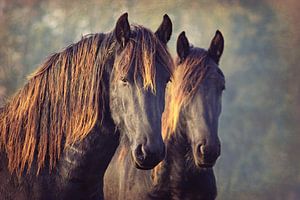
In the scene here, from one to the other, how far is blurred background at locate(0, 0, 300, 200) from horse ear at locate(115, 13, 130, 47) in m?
1.51

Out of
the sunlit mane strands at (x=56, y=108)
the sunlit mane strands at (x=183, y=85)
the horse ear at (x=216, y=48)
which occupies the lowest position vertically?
the sunlit mane strands at (x=56, y=108)

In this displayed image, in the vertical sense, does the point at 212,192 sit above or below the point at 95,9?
below

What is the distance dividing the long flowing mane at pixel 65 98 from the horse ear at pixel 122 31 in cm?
2

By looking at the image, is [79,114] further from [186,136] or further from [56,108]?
[186,136]

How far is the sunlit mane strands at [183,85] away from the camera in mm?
2426

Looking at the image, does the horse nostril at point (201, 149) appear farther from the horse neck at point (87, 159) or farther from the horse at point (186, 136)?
the horse neck at point (87, 159)

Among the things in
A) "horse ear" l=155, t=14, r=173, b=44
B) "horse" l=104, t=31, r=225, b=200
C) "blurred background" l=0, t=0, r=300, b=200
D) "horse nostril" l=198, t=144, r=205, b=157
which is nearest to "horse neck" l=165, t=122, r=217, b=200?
"horse" l=104, t=31, r=225, b=200

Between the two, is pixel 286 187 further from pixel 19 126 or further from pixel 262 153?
pixel 19 126

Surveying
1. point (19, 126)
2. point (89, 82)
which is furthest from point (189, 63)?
point (19, 126)

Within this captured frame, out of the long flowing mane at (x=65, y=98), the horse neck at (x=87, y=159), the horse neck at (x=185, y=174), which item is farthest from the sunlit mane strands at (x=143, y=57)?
the horse neck at (x=185, y=174)

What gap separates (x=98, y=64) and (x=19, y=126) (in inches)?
14.1

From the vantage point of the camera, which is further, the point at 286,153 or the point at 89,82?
the point at 286,153

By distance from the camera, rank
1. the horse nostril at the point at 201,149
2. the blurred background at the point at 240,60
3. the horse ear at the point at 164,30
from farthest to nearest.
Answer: the blurred background at the point at 240,60
the horse nostril at the point at 201,149
the horse ear at the point at 164,30

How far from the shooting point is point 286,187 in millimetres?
3129
